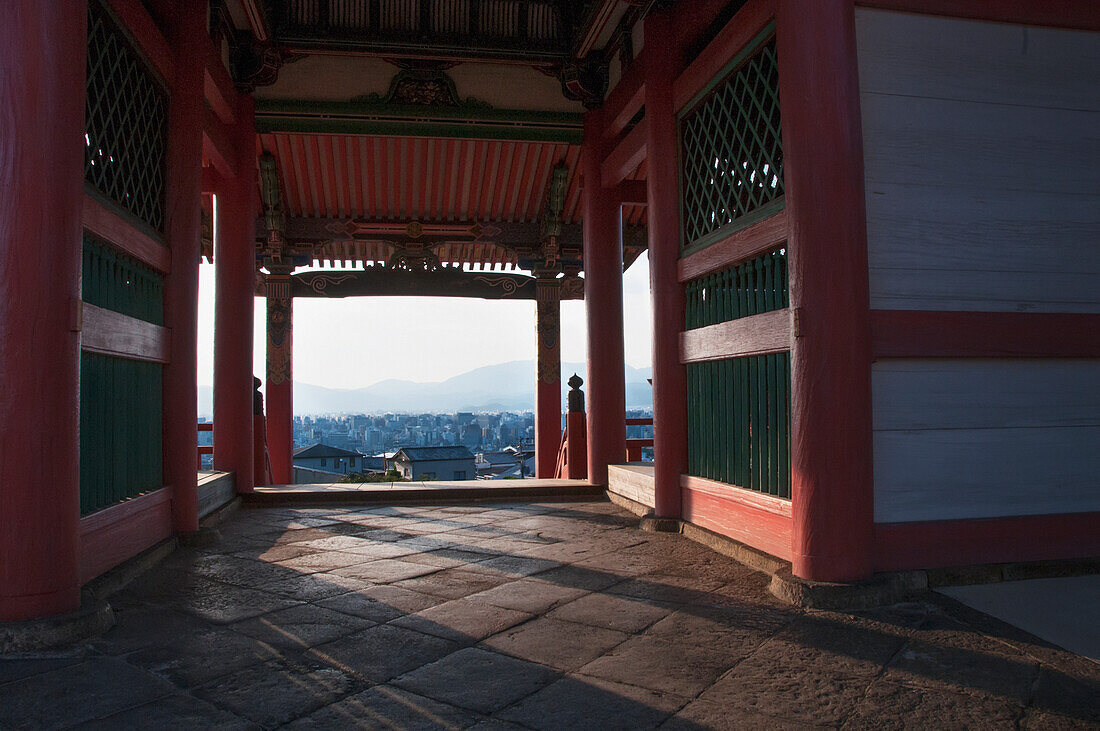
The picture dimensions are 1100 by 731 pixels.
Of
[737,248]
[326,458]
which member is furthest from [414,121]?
[326,458]

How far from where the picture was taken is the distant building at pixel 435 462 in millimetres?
29125

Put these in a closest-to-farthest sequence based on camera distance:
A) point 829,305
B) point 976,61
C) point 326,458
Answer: point 829,305 → point 976,61 → point 326,458

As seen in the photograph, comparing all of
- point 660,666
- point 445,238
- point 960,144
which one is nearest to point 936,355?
point 960,144

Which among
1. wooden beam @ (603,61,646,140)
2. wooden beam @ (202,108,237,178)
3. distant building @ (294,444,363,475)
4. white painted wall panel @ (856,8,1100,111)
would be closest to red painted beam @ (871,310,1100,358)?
white painted wall panel @ (856,8,1100,111)

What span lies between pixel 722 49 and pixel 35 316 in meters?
3.22

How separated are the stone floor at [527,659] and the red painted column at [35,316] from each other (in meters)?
0.31

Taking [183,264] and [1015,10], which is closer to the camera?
[1015,10]

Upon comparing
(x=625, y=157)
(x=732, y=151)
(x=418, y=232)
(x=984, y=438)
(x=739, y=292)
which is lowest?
(x=984, y=438)

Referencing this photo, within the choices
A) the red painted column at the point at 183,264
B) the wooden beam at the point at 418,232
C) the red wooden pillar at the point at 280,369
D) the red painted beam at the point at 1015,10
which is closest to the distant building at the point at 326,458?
the red wooden pillar at the point at 280,369

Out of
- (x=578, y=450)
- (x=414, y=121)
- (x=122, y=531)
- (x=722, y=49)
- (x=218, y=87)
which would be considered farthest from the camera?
(x=578, y=450)

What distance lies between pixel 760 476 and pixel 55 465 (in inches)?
110

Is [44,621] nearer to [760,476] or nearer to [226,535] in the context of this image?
[226,535]

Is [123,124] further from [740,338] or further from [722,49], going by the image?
[740,338]

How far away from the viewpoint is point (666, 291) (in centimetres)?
427
